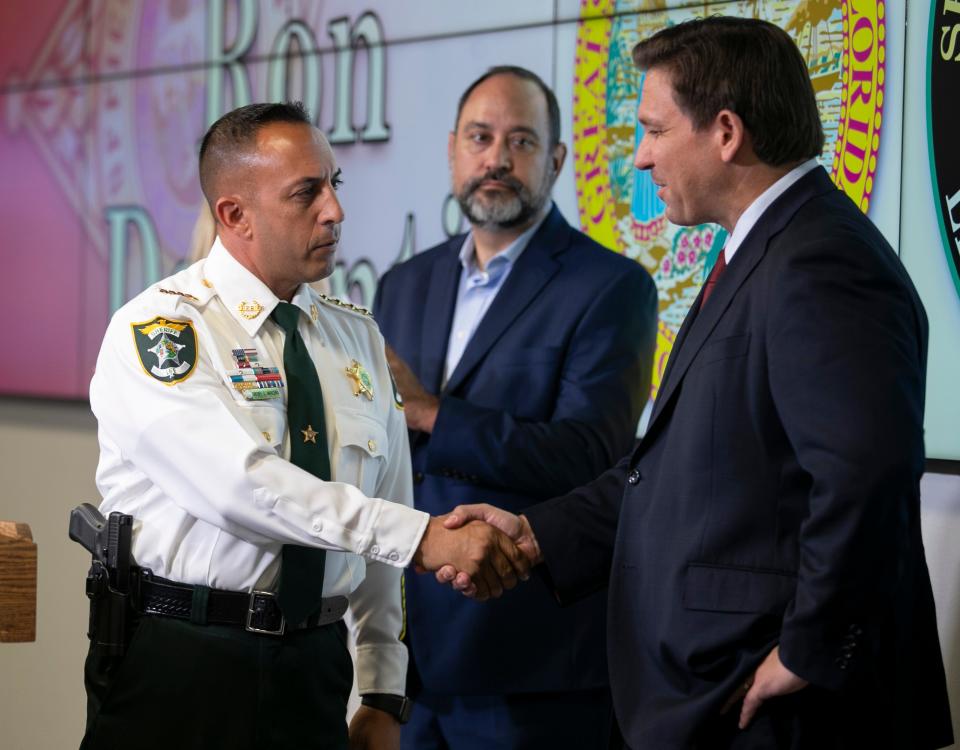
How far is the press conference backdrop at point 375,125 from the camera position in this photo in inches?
102

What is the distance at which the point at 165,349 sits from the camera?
178cm

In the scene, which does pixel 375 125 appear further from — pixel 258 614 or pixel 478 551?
pixel 258 614

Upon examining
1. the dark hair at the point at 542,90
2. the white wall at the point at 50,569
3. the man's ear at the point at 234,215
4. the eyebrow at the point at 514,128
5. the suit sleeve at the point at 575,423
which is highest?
the dark hair at the point at 542,90

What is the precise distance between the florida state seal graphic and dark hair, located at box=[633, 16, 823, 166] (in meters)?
0.94

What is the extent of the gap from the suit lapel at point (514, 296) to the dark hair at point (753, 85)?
0.86m

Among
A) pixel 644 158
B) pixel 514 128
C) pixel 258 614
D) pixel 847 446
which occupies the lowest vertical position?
pixel 258 614

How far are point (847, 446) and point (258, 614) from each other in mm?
903

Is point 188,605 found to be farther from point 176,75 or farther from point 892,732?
point 176,75

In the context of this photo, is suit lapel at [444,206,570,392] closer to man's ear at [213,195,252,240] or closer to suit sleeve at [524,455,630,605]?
suit sleeve at [524,455,630,605]

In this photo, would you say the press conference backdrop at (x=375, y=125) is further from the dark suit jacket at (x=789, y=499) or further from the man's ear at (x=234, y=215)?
the man's ear at (x=234, y=215)

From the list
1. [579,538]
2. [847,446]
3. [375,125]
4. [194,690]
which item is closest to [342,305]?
[579,538]

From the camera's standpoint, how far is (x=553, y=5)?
3180mm

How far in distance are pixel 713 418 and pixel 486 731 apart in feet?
3.91

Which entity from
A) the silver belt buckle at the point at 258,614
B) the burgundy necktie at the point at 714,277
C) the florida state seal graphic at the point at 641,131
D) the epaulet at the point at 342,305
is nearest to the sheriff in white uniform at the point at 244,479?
the silver belt buckle at the point at 258,614
